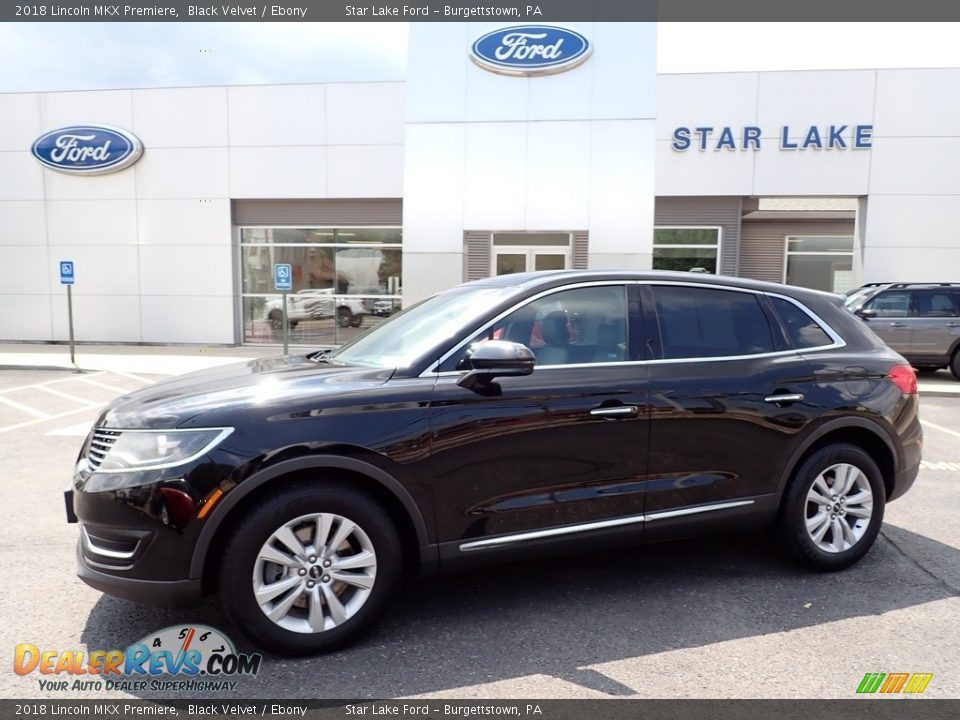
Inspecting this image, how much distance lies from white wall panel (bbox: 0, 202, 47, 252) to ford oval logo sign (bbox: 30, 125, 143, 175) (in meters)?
1.28

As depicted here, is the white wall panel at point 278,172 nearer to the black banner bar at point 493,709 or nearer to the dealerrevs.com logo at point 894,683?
the black banner bar at point 493,709

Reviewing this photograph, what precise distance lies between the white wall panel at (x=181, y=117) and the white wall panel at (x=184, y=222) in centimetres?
150

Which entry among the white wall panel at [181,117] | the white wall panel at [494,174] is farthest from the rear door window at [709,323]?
the white wall panel at [181,117]

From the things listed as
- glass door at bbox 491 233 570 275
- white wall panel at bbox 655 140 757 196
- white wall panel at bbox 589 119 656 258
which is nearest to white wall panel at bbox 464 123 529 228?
white wall panel at bbox 589 119 656 258

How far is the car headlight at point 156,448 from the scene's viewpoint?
2.81 metres

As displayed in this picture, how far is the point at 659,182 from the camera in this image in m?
16.5

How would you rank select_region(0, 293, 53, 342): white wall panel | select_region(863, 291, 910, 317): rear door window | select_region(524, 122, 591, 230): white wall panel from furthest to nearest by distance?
select_region(0, 293, 53, 342): white wall panel
select_region(524, 122, 591, 230): white wall panel
select_region(863, 291, 910, 317): rear door window

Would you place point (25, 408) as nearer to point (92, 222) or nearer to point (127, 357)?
point (127, 357)

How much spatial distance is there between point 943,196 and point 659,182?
6297 millimetres

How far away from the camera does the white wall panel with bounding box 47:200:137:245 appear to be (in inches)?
692

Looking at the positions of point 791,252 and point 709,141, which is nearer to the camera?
point 709,141

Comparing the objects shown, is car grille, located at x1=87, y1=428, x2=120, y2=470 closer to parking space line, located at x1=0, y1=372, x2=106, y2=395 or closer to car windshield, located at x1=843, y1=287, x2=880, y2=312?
parking space line, located at x1=0, y1=372, x2=106, y2=395

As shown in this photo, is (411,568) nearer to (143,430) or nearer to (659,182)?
(143,430)
